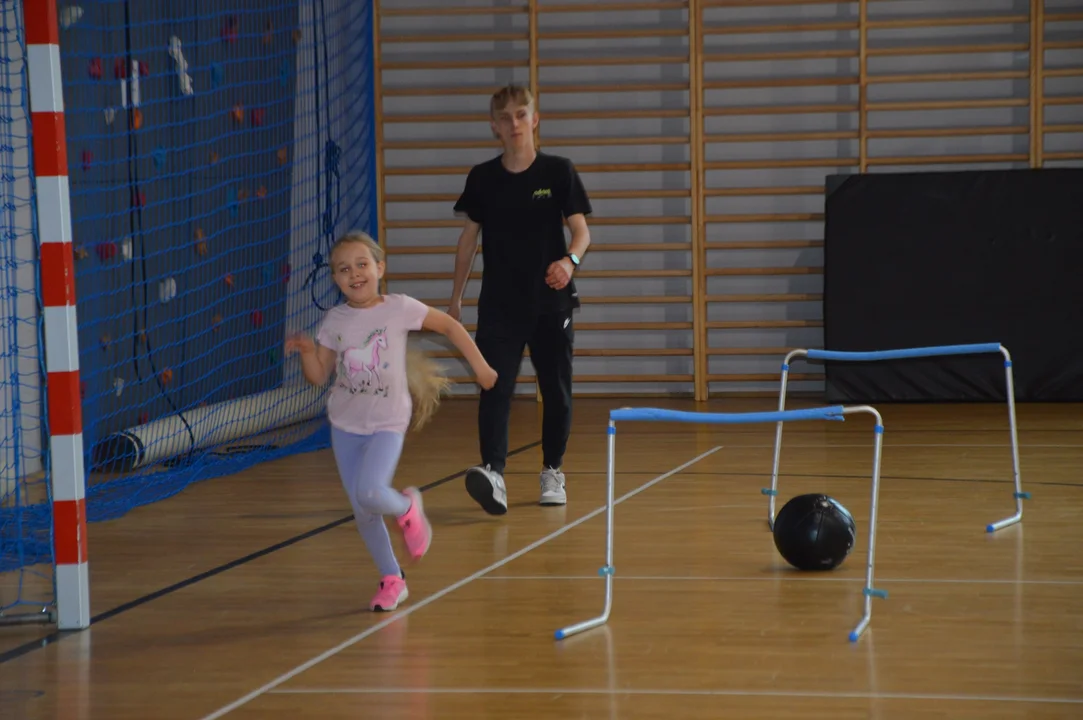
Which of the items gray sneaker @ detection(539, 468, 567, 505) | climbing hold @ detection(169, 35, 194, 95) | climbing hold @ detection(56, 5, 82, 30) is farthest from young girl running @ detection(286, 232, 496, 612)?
climbing hold @ detection(169, 35, 194, 95)

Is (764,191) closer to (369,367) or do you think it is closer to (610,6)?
(610,6)

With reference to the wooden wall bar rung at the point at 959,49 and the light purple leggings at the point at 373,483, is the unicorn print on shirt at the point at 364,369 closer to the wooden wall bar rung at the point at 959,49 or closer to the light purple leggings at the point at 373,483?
the light purple leggings at the point at 373,483

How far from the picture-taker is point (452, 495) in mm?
5531

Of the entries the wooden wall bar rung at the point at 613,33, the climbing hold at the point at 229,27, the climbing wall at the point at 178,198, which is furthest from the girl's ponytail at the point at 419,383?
the wooden wall bar rung at the point at 613,33

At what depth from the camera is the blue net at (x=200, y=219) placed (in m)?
6.33

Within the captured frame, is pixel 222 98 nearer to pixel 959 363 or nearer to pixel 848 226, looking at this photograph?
pixel 848 226

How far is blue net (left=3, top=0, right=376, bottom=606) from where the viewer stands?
6328 millimetres

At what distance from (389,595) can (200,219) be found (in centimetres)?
412

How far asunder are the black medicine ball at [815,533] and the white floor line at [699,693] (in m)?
1.15

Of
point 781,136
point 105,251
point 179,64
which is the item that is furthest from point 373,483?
point 781,136

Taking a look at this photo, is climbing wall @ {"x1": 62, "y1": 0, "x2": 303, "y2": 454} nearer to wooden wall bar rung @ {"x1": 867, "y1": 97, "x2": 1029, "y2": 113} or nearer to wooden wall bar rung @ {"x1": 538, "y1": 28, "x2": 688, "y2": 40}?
wooden wall bar rung @ {"x1": 538, "y1": 28, "x2": 688, "y2": 40}

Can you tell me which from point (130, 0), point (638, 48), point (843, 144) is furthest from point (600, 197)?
point (130, 0)

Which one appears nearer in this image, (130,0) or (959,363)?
(130,0)

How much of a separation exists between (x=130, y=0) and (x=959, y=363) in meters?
5.19
